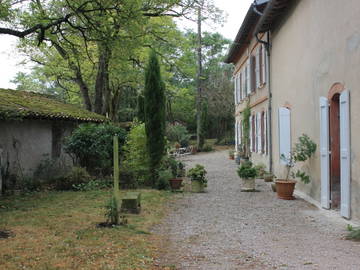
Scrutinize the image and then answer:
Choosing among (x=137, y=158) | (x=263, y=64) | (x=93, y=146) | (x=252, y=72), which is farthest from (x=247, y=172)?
(x=252, y=72)

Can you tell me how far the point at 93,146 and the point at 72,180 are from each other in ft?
4.49

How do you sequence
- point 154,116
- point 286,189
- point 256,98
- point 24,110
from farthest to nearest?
1. point 256,98
2. point 154,116
3. point 24,110
4. point 286,189

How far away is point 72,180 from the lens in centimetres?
1169

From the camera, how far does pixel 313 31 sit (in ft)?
28.6

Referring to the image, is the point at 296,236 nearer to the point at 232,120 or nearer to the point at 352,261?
the point at 352,261

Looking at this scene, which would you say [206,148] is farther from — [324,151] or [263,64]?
[324,151]

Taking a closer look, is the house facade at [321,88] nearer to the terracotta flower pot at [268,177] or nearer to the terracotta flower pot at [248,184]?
the terracotta flower pot at [268,177]

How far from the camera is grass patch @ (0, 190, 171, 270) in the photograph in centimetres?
468

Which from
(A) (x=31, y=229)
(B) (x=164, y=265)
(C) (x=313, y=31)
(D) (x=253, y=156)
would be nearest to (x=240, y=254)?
(B) (x=164, y=265)

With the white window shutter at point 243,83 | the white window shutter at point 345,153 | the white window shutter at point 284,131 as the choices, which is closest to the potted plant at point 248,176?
the white window shutter at point 284,131

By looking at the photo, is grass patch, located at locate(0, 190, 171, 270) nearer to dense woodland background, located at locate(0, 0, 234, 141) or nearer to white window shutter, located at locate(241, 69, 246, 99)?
dense woodland background, located at locate(0, 0, 234, 141)

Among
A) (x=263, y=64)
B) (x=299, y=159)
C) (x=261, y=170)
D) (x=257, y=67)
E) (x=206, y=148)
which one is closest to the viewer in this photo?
(x=299, y=159)

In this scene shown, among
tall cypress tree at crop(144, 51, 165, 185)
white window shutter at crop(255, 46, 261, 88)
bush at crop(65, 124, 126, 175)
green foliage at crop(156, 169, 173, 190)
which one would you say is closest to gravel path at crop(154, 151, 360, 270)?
green foliage at crop(156, 169, 173, 190)

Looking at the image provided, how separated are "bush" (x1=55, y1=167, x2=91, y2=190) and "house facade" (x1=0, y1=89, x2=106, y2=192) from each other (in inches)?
40.0
